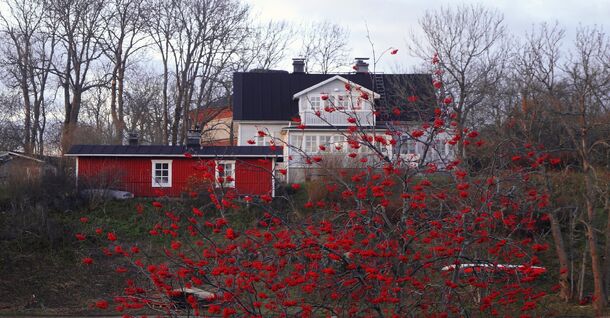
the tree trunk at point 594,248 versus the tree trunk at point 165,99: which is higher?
the tree trunk at point 165,99

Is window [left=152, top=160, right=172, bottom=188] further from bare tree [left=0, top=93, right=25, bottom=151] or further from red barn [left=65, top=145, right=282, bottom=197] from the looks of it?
bare tree [left=0, top=93, right=25, bottom=151]

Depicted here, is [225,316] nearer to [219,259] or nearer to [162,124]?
[219,259]

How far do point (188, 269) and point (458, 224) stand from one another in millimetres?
2438

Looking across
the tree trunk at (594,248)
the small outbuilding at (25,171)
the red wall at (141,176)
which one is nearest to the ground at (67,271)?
the tree trunk at (594,248)

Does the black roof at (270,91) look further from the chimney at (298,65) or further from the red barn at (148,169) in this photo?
the red barn at (148,169)

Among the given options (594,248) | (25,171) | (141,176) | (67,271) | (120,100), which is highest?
(120,100)

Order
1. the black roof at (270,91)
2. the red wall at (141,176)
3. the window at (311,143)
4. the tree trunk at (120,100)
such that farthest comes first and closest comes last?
the tree trunk at (120,100) < the black roof at (270,91) < the window at (311,143) < the red wall at (141,176)

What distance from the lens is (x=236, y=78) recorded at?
39.6 metres

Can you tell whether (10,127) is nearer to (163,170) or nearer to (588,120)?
(163,170)

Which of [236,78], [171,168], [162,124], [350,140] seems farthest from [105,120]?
[350,140]

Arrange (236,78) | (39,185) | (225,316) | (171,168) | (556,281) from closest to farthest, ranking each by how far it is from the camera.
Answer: (225,316)
(556,281)
(39,185)
(171,168)
(236,78)

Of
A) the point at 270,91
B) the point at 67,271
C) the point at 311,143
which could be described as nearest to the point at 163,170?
the point at 311,143

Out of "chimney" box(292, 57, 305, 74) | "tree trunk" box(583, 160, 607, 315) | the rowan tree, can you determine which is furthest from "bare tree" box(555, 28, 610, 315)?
"chimney" box(292, 57, 305, 74)

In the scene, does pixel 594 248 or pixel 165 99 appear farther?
pixel 165 99
